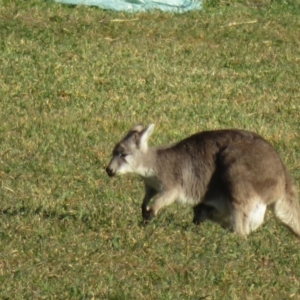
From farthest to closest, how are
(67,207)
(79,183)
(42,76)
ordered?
(42,76) → (79,183) → (67,207)

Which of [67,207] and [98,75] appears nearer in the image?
[67,207]

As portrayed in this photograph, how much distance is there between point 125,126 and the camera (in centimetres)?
1066

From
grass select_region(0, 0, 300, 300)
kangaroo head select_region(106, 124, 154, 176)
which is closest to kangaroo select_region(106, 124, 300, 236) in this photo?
kangaroo head select_region(106, 124, 154, 176)

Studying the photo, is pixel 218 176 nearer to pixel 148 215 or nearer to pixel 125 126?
pixel 148 215

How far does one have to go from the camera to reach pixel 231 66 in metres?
13.2

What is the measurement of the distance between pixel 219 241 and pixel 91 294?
136 centimetres

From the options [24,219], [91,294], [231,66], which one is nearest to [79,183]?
[24,219]

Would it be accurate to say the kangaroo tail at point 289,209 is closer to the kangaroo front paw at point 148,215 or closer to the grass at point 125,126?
the grass at point 125,126

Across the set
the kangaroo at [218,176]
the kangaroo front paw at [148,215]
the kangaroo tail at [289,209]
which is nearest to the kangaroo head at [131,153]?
the kangaroo at [218,176]

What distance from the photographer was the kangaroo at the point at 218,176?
7480 mm

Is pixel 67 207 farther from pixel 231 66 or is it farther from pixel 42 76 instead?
pixel 231 66

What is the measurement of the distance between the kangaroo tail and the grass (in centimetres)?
12

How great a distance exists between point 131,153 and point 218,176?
2.12 ft

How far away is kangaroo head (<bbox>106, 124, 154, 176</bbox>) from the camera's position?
7.79 metres
